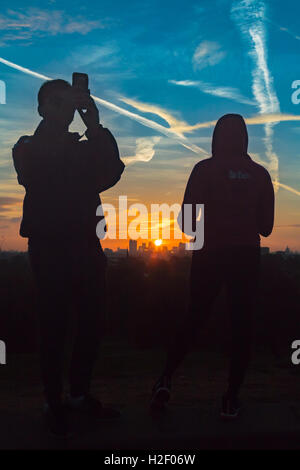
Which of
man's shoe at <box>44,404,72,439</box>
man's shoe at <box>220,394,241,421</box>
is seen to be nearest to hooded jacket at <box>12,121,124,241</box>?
man's shoe at <box>44,404,72,439</box>

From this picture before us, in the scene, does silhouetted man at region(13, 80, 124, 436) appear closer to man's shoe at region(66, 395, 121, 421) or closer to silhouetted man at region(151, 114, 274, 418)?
man's shoe at region(66, 395, 121, 421)

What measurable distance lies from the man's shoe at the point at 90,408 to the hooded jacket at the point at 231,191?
1324 millimetres

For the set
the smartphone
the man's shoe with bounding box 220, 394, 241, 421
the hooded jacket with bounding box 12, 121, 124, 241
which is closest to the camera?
the hooded jacket with bounding box 12, 121, 124, 241

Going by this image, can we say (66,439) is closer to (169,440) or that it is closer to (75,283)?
(169,440)

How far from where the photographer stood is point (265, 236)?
3.90m

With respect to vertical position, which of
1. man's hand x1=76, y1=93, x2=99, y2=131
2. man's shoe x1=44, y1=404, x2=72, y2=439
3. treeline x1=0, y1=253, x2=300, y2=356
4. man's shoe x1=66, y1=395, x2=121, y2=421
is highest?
treeline x1=0, y1=253, x2=300, y2=356

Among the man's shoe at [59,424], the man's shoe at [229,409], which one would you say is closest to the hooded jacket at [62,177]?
the man's shoe at [59,424]

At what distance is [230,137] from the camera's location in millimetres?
3766

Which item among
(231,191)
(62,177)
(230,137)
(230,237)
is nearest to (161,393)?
(230,237)

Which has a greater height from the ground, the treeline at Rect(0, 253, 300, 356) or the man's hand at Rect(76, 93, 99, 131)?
the treeline at Rect(0, 253, 300, 356)

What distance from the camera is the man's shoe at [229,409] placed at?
380 centimetres

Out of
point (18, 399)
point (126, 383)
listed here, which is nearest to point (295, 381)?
point (126, 383)

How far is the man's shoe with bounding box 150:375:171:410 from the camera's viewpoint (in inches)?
150

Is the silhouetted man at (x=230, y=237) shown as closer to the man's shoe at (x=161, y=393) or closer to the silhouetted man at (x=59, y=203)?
the man's shoe at (x=161, y=393)
